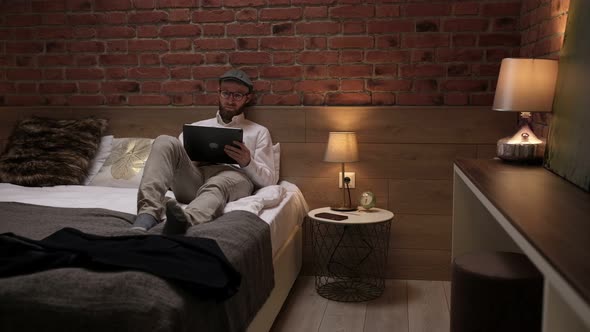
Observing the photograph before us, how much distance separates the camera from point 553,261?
3.87 ft

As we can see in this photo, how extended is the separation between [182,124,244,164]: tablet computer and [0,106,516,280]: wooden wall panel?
0.56 meters

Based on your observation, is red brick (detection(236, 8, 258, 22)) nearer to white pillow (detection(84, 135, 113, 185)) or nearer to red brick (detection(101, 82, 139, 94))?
red brick (detection(101, 82, 139, 94))

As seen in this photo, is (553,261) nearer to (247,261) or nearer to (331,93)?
(247,261)

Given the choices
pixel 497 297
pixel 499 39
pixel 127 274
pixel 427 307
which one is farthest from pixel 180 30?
pixel 497 297

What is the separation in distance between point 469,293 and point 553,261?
89cm

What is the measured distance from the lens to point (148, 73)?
383 centimetres

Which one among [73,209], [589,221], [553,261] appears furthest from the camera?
[73,209]

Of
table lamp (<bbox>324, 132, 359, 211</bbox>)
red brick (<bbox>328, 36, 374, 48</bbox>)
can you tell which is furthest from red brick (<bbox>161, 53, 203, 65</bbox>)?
table lamp (<bbox>324, 132, 359, 211</bbox>)

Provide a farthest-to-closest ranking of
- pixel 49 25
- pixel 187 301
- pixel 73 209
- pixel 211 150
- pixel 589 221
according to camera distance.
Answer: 1. pixel 49 25
2. pixel 211 150
3. pixel 73 209
4. pixel 187 301
5. pixel 589 221

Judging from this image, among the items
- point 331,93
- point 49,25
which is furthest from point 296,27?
point 49,25

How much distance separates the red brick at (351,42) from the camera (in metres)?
3.54

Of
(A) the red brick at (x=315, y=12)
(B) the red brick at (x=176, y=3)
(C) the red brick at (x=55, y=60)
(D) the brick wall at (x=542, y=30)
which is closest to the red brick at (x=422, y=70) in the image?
(D) the brick wall at (x=542, y=30)

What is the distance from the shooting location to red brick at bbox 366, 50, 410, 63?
11.5 feet

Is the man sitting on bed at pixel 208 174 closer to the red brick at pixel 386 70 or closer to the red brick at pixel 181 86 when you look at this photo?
the red brick at pixel 181 86
